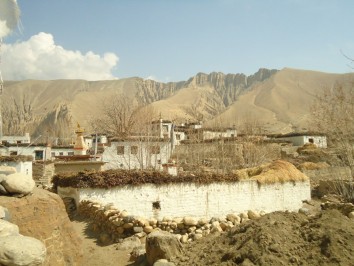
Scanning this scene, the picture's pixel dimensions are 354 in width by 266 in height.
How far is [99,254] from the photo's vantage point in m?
12.5

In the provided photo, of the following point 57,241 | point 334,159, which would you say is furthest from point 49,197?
point 334,159

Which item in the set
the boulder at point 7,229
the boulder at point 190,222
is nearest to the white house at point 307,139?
the boulder at point 190,222

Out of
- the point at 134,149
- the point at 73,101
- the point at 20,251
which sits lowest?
the point at 20,251

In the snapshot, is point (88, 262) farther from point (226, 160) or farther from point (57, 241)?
point (226, 160)

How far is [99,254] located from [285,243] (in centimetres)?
665

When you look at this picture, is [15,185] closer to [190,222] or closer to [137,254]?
[137,254]

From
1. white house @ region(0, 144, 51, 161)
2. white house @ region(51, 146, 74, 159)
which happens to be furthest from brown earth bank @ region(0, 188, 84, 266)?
white house @ region(51, 146, 74, 159)

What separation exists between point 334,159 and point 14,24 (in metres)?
17.2

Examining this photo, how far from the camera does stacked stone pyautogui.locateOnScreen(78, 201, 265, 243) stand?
45.1ft

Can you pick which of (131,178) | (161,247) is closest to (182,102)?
(131,178)

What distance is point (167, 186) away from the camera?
56.5ft

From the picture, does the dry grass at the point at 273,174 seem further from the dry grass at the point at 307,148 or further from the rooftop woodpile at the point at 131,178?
Answer: the dry grass at the point at 307,148

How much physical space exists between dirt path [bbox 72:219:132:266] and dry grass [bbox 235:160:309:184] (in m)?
9.62

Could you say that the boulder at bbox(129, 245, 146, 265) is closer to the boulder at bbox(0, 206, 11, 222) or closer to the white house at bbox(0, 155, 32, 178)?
the boulder at bbox(0, 206, 11, 222)
